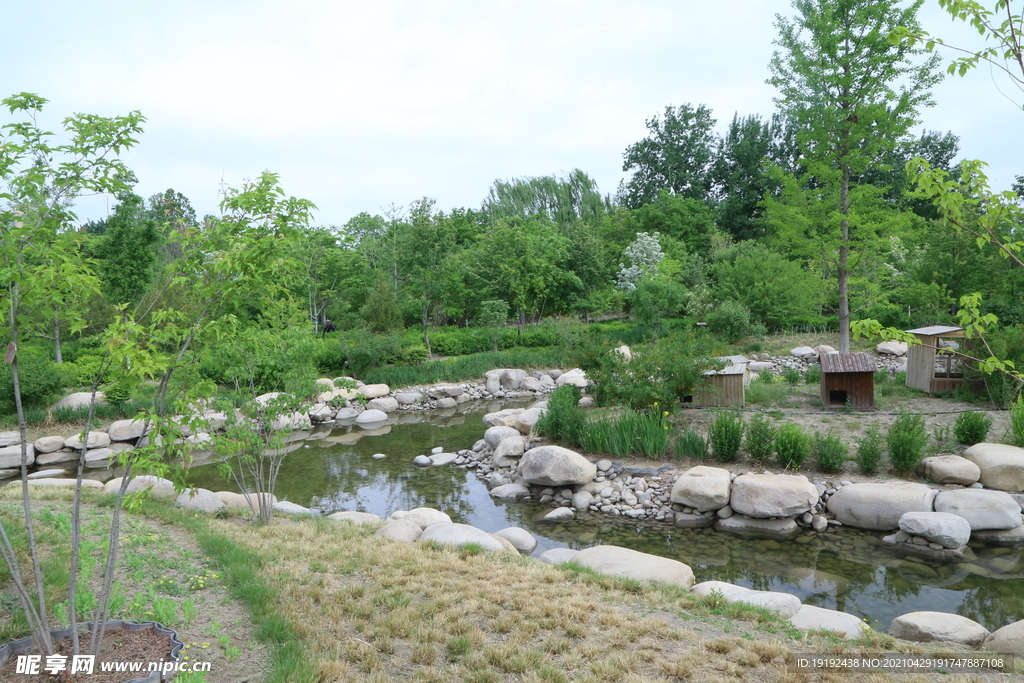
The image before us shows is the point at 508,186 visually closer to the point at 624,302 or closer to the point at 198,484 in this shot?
the point at 624,302

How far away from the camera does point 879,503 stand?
6625 mm

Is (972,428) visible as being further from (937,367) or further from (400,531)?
(400,531)

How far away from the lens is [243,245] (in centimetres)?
305

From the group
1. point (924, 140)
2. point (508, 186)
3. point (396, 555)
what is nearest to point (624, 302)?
point (508, 186)

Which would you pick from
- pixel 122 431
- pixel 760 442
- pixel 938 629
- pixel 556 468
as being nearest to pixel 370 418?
pixel 122 431

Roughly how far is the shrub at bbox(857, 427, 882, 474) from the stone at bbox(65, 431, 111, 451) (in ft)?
41.9

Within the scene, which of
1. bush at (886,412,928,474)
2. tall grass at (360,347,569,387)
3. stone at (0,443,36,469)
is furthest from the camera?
tall grass at (360,347,569,387)

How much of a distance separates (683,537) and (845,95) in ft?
36.4

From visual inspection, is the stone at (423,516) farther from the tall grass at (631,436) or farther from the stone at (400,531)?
the tall grass at (631,436)

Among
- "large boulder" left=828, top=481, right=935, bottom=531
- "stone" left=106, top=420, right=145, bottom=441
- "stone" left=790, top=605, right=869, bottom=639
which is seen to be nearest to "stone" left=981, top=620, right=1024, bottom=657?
"stone" left=790, top=605, right=869, bottom=639

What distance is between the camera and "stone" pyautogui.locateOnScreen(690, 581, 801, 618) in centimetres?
436

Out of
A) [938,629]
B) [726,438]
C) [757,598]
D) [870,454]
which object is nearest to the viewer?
[938,629]

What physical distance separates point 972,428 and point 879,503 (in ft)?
7.14

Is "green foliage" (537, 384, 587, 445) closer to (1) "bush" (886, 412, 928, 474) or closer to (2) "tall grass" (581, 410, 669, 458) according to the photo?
(2) "tall grass" (581, 410, 669, 458)
